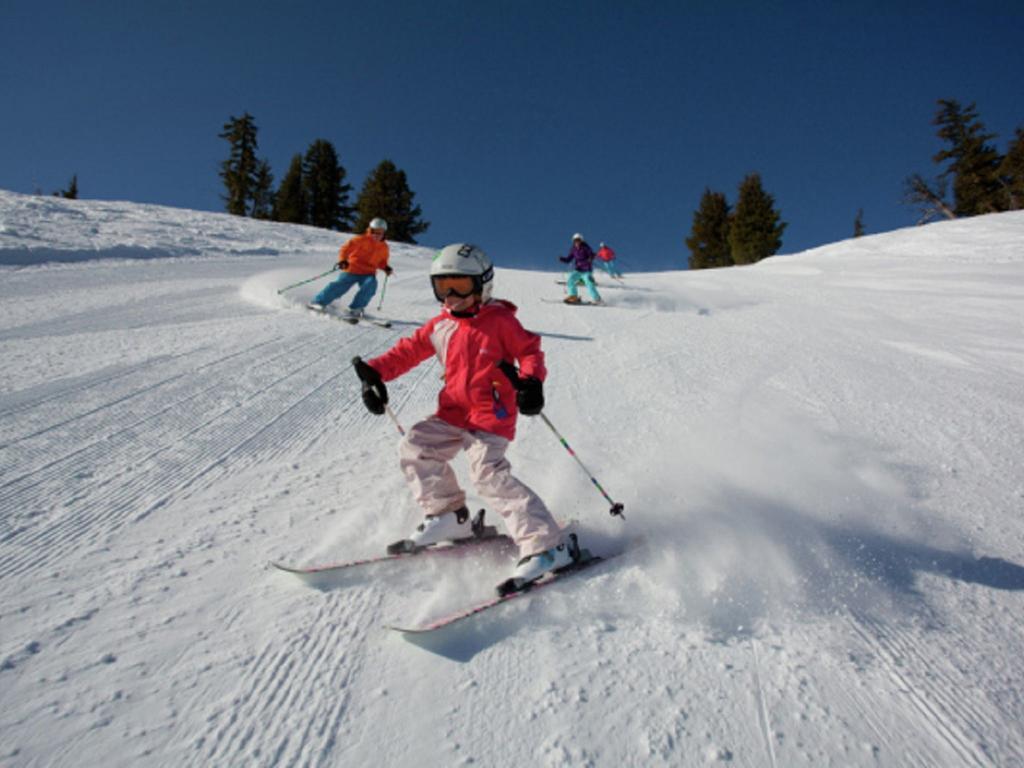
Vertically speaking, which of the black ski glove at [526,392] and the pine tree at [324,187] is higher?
the pine tree at [324,187]

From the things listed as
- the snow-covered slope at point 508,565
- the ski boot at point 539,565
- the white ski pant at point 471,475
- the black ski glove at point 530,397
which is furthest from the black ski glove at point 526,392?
the snow-covered slope at point 508,565

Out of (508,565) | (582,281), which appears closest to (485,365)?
(508,565)

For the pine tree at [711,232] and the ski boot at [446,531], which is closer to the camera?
the ski boot at [446,531]

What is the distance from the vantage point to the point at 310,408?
14.0 feet

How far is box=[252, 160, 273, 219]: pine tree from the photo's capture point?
46906 mm

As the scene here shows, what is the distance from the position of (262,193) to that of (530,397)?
5448cm

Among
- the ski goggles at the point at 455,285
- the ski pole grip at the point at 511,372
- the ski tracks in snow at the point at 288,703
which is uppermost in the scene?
the ski goggles at the point at 455,285

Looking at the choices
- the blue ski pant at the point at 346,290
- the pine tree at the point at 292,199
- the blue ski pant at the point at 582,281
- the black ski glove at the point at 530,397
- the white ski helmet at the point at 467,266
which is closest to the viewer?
the black ski glove at the point at 530,397

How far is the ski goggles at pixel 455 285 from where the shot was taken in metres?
2.69

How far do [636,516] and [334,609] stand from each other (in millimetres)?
1635

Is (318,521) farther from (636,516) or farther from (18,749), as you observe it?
(636,516)

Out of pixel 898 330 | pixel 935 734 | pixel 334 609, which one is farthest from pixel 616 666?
pixel 898 330

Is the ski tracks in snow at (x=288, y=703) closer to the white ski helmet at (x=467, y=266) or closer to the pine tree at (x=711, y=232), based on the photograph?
the white ski helmet at (x=467, y=266)

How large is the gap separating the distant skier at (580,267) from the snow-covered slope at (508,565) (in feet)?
20.2
